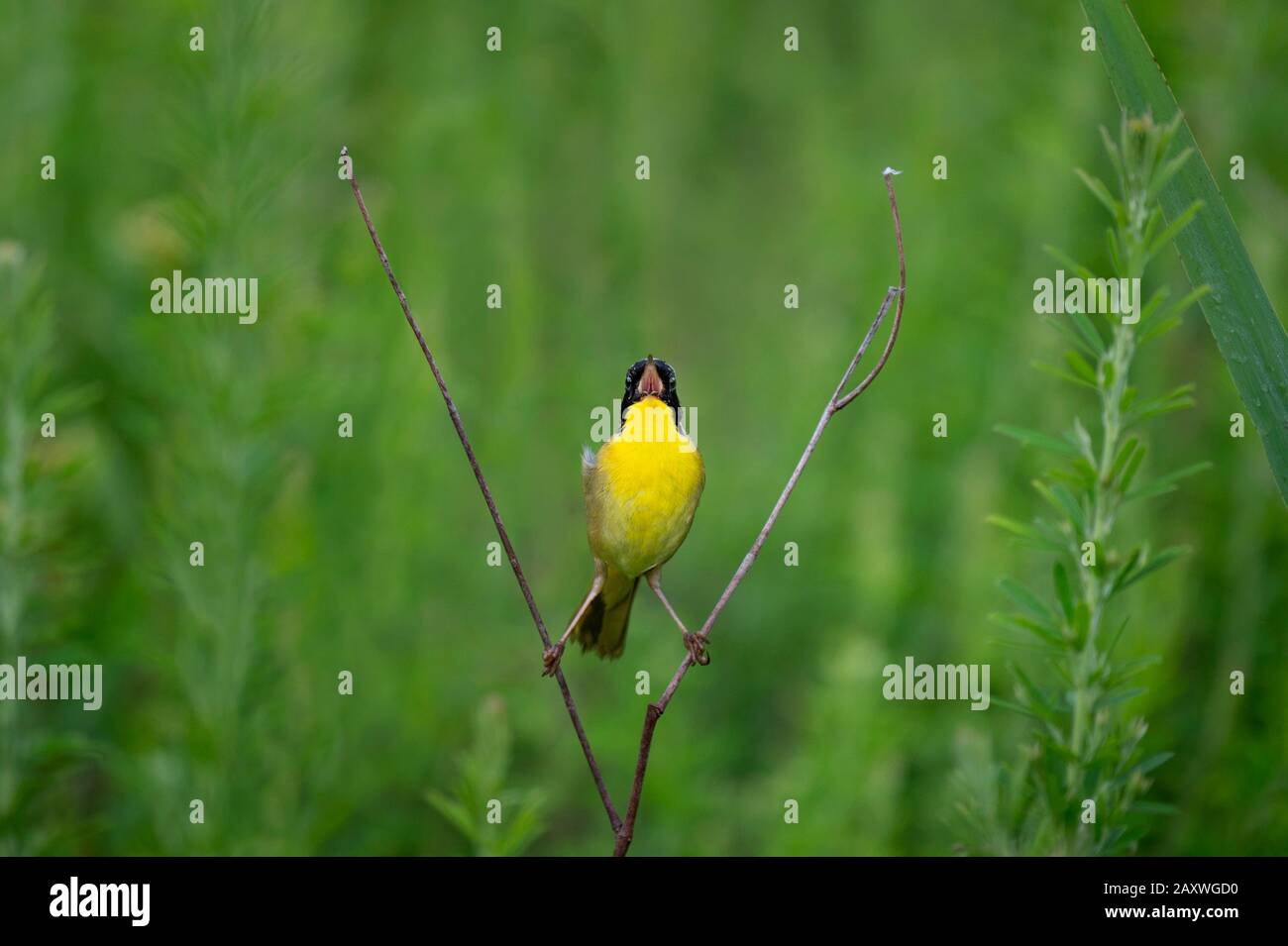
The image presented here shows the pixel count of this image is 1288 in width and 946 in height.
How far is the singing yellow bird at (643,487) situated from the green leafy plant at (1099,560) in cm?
45

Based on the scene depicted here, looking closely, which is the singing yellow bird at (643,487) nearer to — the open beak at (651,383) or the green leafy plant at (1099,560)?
the open beak at (651,383)

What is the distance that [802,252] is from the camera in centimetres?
583

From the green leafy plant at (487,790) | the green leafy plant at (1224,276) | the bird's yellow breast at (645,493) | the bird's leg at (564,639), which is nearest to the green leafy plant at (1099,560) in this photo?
the green leafy plant at (1224,276)

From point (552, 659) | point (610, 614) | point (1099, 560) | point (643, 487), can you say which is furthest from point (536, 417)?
point (1099, 560)

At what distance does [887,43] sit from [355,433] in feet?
10.4

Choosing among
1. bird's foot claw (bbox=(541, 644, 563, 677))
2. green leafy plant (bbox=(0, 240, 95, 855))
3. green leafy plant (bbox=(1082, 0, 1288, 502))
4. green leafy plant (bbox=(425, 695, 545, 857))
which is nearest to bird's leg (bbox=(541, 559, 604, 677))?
bird's foot claw (bbox=(541, 644, 563, 677))

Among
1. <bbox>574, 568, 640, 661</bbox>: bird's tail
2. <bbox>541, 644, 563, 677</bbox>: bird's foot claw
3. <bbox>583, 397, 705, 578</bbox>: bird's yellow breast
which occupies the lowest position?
<bbox>541, 644, 563, 677</bbox>: bird's foot claw

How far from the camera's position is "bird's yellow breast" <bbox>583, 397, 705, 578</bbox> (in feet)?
5.74

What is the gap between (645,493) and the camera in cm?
178

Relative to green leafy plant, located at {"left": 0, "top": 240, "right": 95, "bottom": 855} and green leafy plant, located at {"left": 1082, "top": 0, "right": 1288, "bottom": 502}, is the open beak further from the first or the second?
green leafy plant, located at {"left": 0, "top": 240, "right": 95, "bottom": 855}

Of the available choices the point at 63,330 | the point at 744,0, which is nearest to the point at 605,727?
the point at 63,330

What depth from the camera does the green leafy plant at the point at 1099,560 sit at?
1.52 m

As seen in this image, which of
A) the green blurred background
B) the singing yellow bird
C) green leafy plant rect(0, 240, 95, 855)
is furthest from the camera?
the green blurred background

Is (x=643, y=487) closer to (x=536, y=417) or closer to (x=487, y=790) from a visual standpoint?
(x=487, y=790)
